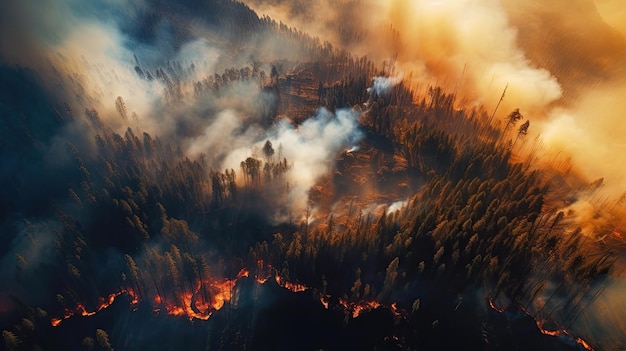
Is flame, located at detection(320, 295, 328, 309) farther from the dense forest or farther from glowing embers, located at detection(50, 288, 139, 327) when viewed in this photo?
glowing embers, located at detection(50, 288, 139, 327)

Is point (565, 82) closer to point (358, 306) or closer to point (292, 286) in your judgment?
point (358, 306)

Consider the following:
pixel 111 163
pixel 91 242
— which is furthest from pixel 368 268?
pixel 111 163

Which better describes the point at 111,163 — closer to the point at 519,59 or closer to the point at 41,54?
the point at 41,54

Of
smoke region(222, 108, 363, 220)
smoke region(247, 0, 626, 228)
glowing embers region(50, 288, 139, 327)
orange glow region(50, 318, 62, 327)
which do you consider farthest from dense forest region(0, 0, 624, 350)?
smoke region(247, 0, 626, 228)

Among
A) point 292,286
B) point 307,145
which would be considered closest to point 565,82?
point 307,145

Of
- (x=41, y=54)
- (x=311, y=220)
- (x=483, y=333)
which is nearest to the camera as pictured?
(x=483, y=333)

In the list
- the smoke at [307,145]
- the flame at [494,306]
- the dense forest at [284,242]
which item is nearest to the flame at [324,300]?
the dense forest at [284,242]
